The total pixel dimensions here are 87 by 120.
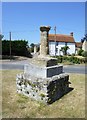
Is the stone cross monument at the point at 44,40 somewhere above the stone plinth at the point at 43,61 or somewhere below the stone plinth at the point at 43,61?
above

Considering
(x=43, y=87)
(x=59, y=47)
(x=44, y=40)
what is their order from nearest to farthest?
(x=43, y=87) < (x=44, y=40) < (x=59, y=47)

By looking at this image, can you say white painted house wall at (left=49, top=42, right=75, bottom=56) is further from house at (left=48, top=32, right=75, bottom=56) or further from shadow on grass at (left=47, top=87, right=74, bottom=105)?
shadow on grass at (left=47, top=87, right=74, bottom=105)

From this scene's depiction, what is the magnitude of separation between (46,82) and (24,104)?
44.8 inches

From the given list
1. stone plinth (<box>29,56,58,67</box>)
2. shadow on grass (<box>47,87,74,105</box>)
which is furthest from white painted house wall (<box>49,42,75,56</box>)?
stone plinth (<box>29,56,58,67</box>)

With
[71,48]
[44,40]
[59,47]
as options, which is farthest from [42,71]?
[71,48]

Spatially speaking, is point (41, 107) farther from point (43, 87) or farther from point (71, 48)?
point (71, 48)

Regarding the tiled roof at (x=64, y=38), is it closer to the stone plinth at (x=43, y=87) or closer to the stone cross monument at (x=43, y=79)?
the stone cross monument at (x=43, y=79)

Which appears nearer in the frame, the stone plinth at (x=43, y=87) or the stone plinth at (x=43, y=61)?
the stone plinth at (x=43, y=87)

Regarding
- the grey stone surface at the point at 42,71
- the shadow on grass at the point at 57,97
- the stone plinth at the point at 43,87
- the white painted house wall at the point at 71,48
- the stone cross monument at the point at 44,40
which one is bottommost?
the shadow on grass at the point at 57,97

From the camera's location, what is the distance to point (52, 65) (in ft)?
29.4

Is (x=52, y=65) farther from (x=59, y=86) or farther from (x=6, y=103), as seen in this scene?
(x=6, y=103)

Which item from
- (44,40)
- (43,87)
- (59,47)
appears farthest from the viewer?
(59,47)

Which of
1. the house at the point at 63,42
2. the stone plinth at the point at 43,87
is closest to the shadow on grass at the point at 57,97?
the stone plinth at the point at 43,87

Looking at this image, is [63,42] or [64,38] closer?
[63,42]
